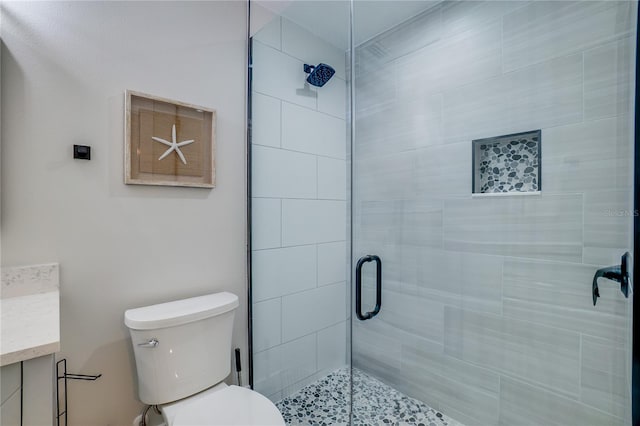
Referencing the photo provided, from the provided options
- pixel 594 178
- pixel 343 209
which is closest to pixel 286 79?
pixel 343 209

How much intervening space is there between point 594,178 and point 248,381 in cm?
194

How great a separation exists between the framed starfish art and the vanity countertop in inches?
19.2

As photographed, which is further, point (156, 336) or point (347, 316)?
point (347, 316)

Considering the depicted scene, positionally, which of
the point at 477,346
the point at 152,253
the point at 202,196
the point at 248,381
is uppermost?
the point at 202,196

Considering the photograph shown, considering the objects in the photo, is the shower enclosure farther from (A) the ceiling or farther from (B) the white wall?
(B) the white wall

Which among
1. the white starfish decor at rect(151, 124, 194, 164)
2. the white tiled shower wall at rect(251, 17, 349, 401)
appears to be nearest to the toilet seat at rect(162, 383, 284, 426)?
the white tiled shower wall at rect(251, 17, 349, 401)

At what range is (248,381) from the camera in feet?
5.97

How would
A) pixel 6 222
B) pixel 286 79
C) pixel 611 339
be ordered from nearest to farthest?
pixel 6 222 → pixel 611 339 → pixel 286 79

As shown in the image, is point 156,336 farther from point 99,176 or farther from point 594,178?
point 594,178

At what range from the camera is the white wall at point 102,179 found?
3.96 ft

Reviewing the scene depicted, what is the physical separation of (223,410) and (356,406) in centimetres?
89

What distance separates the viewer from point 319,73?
1.80m

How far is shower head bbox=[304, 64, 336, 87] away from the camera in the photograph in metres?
1.79

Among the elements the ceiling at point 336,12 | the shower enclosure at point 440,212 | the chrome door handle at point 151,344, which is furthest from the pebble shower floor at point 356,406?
the ceiling at point 336,12
